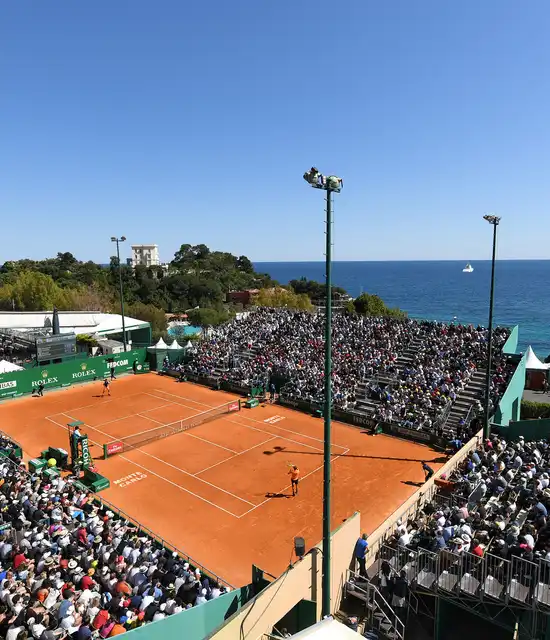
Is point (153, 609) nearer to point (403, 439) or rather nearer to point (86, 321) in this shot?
point (403, 439)

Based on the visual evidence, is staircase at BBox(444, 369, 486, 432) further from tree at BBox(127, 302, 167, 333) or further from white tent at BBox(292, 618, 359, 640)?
tree at BBox(127, 302, 167, 333)

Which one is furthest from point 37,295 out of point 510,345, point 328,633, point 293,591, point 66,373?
point 328,633

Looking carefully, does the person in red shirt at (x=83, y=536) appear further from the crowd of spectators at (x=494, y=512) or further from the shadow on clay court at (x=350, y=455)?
the shadow on clay court at (x=350, y=455)

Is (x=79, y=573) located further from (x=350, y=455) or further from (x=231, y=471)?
(x=350, y=455)

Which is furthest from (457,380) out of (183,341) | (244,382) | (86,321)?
(86,321)

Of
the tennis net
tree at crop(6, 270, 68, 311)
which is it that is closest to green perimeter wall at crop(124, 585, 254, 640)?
the tennis net

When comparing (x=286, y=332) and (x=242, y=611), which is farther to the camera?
(x=286, y=332)
